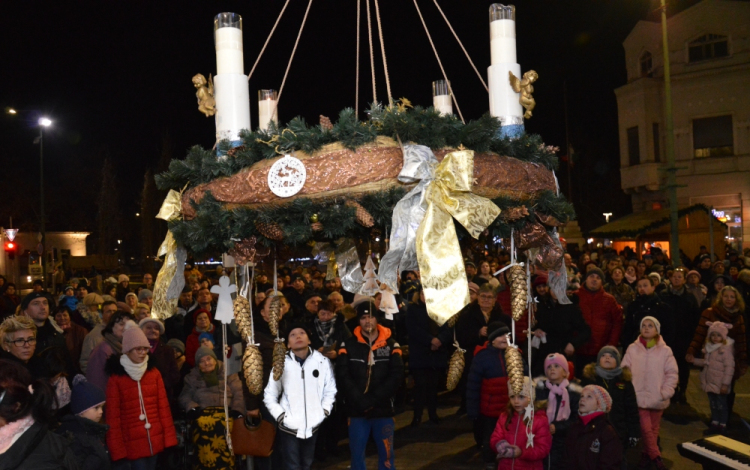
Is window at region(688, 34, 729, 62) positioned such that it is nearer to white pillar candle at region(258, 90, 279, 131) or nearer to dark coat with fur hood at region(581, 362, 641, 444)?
dark coat with fur hood at region(581, 362, 641, 444)

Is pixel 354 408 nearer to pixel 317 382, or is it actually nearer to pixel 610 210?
pixel 317 382

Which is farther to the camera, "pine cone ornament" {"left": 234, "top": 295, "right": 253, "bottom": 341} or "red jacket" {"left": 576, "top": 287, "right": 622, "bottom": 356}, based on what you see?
"red jacket" {"left": 576, "top": 287, "right": 622, "bottom": 356}

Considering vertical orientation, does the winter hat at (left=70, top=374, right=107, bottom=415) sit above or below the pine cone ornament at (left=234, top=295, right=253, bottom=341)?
below

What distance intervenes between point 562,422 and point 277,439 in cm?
259

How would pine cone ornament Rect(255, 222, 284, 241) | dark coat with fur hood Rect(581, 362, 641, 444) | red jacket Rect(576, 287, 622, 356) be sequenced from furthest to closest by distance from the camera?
1. red jacket Rect(576, 287, 622, 356)
2. dark coat with fur hood Rect(581, 362, 641, 444)
3. pine cone ornament Rect(255, 222, 284, 241)

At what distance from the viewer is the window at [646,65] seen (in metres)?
28.4

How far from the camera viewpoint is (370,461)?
7637 millimetres

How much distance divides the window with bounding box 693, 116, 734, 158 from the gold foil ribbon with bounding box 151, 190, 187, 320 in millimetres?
27030

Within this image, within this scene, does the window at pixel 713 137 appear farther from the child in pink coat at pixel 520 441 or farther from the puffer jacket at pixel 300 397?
Answer: the puffer jacket at pixel 300 397

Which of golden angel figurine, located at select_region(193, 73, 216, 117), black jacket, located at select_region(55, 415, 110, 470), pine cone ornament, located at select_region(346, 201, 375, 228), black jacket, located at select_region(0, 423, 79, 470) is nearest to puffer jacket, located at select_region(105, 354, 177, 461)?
black jacket, located at select_region(55, 415, 110, 470)

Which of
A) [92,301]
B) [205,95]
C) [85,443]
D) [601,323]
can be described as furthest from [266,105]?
[92,301]

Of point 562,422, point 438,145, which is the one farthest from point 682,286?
point 438,145

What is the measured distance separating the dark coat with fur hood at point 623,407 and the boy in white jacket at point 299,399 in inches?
98.7

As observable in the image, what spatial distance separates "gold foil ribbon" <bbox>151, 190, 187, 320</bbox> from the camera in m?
3.42
